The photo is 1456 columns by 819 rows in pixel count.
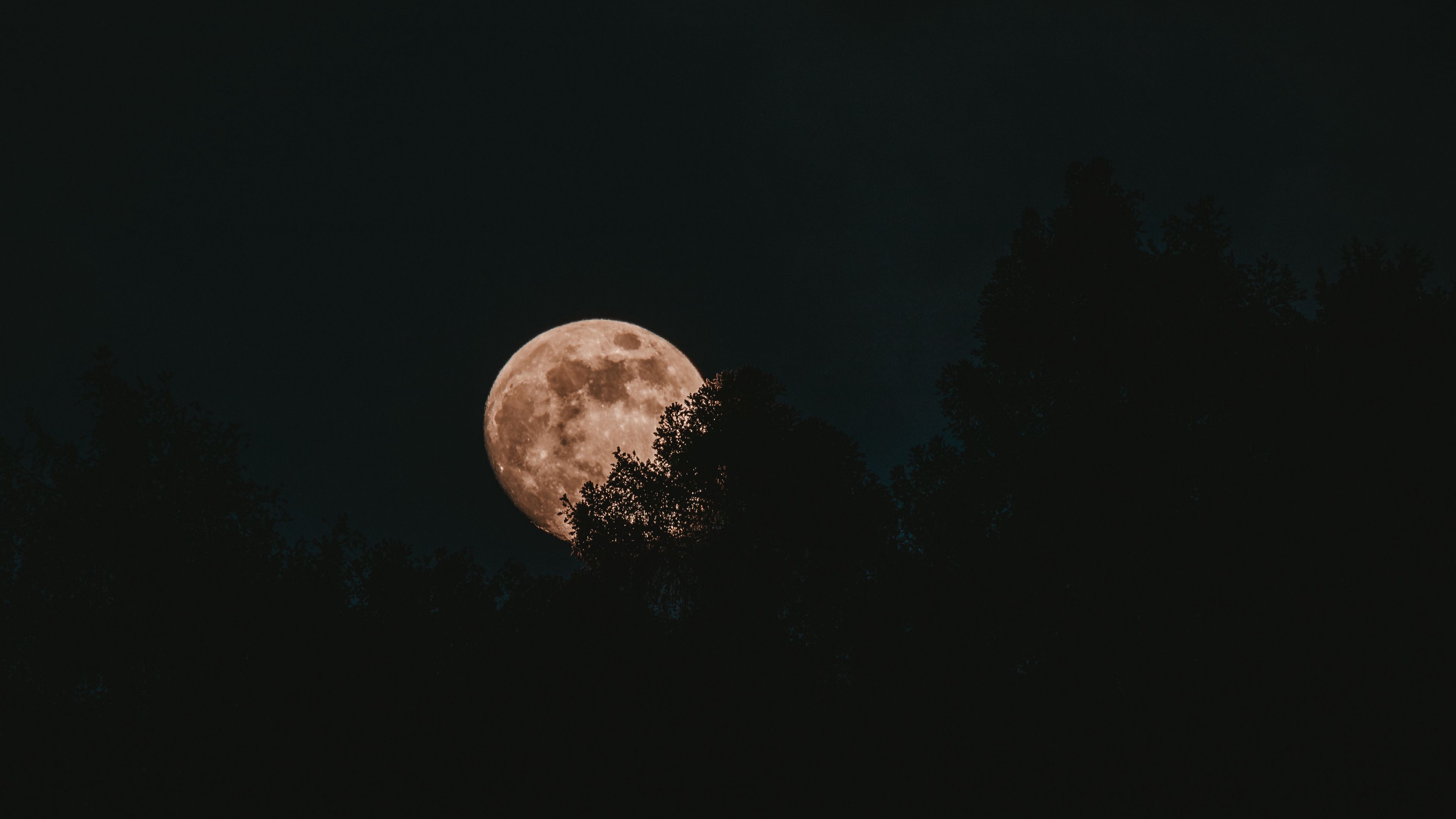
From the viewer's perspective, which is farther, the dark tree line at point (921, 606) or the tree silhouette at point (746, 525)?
the tree silhouette at point (746, 525)

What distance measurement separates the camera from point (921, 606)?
10969 millimetres

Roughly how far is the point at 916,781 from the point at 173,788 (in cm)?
995

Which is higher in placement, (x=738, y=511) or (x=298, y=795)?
(x=738, y=511)

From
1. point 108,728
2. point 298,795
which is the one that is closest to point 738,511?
point 298,795

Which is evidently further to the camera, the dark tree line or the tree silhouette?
the tree silhouette

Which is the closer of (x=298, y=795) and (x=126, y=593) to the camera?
(x=298, y=795)

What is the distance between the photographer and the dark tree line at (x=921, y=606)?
8.62m

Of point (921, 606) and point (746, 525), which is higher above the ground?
→ point (746, 525)

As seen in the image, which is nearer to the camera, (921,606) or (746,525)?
(921,606)

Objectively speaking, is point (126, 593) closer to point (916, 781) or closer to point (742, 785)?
point (742, 785)

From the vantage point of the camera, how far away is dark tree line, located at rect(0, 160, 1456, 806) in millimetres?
8625

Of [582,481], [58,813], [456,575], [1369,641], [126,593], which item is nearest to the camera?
[1369,641]

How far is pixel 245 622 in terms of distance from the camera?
32.9 feet

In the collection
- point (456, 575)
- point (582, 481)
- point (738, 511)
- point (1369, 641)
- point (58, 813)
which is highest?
point (582, 481)
